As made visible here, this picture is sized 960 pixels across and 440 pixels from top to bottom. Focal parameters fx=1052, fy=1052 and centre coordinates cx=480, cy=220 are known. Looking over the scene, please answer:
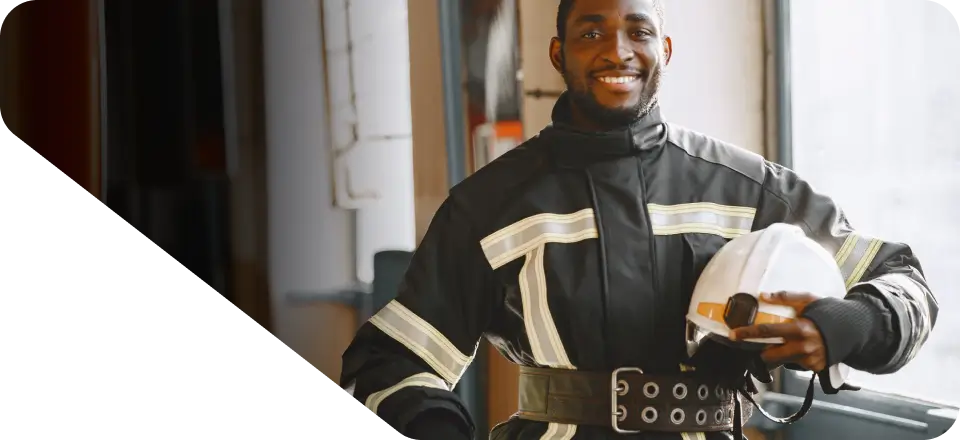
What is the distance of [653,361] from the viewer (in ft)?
3.94

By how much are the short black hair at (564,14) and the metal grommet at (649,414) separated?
0.44 m

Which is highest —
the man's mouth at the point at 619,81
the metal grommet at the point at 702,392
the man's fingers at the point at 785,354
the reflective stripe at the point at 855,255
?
the man's mouth at the point at 619,81

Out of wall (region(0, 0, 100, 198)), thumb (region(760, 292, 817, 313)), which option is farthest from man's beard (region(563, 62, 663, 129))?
wall (region(0, 0, 100, 198))

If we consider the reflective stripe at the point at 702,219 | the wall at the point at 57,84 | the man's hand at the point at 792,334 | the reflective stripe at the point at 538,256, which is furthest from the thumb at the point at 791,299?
the wall at the point at 57,84

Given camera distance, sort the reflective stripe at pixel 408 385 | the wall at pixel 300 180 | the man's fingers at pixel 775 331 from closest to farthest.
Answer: the man's fingers at pixel 775 331 → the reflective stripe at pixel 408 385 → the wall at pixel 300 180

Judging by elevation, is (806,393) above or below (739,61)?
below

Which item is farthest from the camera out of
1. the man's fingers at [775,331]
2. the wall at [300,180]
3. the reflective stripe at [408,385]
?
the wall at [300,180]

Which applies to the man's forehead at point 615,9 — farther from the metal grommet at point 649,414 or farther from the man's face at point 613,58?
the metal grommet at point 649,414

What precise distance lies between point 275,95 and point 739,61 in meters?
0.59

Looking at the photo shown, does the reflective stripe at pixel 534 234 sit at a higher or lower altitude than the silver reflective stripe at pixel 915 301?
higher

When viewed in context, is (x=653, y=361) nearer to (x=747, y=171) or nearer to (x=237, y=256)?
(x=747, y=171)

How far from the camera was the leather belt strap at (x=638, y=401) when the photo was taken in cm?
119

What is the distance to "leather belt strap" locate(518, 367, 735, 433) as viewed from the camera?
1.19 m

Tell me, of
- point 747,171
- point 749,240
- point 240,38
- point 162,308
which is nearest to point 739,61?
point 747,171
